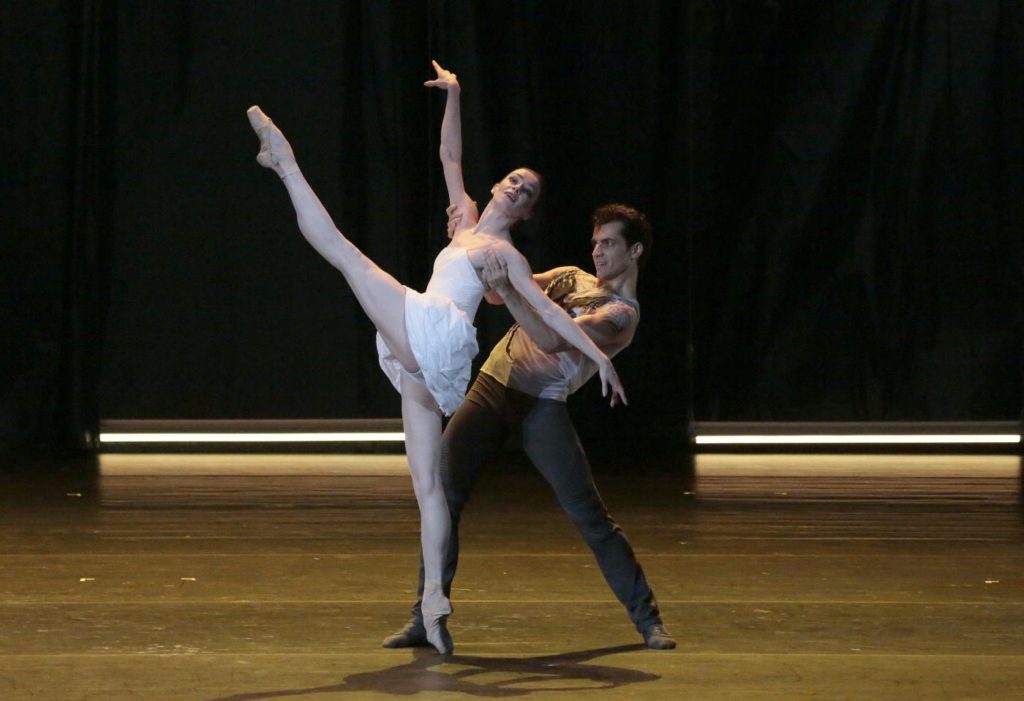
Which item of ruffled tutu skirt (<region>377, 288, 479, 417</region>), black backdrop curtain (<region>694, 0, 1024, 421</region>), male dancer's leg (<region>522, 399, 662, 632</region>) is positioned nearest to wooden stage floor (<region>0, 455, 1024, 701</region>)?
male dancer's leg (<region>522, 399, 662, 632</region>)

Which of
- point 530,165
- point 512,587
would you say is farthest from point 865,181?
point 512,587

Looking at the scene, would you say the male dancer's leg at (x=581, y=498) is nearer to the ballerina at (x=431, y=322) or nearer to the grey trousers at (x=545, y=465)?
the grey trousers at (x=545, y=465)

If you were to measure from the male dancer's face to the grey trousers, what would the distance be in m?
0.35

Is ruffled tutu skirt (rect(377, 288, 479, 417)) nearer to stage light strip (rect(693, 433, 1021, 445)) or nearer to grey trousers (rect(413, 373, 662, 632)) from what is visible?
grey trousers (rect(413, 373, 662, 632))

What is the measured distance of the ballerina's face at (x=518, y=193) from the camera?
3.54 metres

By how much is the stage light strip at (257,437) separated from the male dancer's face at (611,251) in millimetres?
3980

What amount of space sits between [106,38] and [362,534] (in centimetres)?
354

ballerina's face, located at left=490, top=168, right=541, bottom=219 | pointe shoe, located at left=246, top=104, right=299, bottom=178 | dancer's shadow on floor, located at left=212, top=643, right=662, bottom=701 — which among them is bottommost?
dancer's shadow on floor, located at left=212, top=643, right=662, bottom=701

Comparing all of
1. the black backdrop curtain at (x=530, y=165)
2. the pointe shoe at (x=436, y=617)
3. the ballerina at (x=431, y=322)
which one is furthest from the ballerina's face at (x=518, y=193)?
the black backdrop curtain at (x=530, y=165)

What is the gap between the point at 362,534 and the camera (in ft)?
16.3

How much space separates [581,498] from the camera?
3479 millimetres

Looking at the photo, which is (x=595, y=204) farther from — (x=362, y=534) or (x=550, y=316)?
(x=550, y=316)

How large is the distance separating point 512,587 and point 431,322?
1109mm

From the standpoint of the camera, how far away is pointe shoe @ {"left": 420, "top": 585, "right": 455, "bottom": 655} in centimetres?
340
